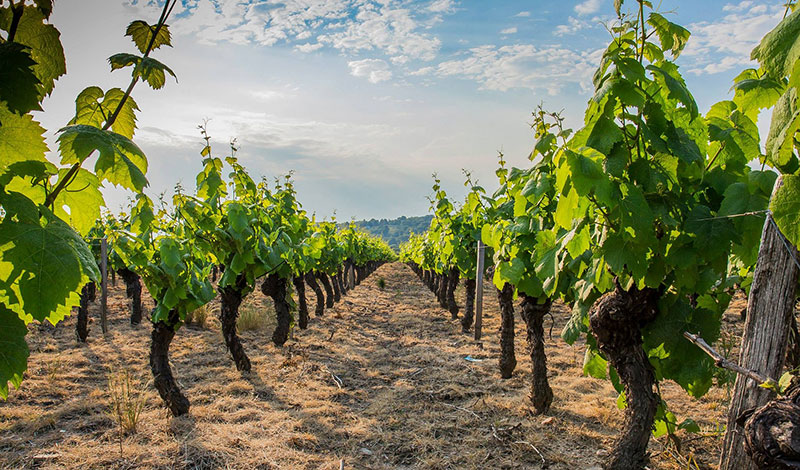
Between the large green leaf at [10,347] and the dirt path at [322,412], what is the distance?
350 cm

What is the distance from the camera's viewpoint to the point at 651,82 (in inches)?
91.7

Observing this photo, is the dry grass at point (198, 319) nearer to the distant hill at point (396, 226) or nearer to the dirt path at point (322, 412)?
the dirt path at point (322, 412)

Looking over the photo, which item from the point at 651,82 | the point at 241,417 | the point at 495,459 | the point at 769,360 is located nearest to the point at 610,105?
the point at 651,82

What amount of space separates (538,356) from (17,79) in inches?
198

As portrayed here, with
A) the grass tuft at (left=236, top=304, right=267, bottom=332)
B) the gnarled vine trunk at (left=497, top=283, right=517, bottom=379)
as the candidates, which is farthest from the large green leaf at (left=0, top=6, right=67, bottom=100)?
the grass tuft at (left=236, top=304, right=267, bottom=332)

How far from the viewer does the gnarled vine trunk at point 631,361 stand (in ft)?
9.45

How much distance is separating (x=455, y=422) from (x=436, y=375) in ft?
6.09

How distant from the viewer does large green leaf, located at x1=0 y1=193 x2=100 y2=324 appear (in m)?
1.03

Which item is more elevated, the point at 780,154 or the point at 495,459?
the point at 780,154

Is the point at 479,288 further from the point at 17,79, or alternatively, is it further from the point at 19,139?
the point at 17,79

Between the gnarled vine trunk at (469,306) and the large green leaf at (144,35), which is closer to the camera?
the large green leaf at (144,35)

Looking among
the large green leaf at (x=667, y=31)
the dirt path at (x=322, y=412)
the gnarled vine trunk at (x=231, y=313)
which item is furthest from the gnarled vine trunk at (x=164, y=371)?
the large green leaf at (x=667, y=31)

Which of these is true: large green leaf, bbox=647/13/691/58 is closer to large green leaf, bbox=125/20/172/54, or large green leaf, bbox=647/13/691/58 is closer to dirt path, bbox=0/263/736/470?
large green leaf, bbox=125/20/172/54

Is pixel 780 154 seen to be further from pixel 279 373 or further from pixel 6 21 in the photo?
pixel 279 373
